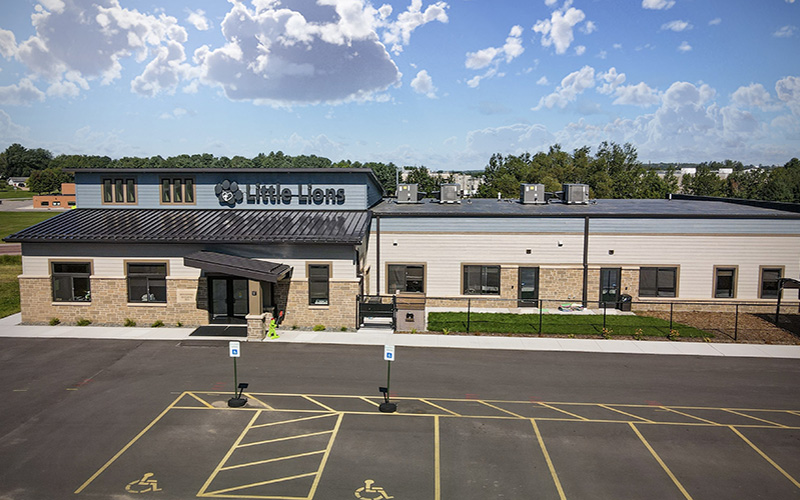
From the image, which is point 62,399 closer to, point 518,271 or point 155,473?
point 155,473

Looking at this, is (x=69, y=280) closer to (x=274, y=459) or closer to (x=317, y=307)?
(x=317, y=307)

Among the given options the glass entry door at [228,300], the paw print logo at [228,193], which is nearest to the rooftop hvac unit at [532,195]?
the paw print logo at [228,193]

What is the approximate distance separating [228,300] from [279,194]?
6614mm

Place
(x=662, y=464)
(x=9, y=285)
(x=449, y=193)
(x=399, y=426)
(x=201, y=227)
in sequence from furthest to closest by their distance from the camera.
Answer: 1. (x=9, y=285)
2. (x=449, y=193)
3. (x=201, y=227)
4. (x=399, y=426)
5. (x=662, y=464)

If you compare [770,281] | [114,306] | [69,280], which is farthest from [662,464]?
[69,280]

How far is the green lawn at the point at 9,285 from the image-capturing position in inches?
1206

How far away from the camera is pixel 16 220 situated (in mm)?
87500

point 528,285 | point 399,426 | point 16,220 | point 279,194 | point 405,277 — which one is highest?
point 279,194

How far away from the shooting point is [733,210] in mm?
33969

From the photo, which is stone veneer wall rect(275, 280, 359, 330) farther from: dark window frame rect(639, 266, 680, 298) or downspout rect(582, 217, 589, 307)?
dark window frame rect(639, 266, 680, 298)

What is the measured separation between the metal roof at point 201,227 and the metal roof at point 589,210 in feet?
11.0

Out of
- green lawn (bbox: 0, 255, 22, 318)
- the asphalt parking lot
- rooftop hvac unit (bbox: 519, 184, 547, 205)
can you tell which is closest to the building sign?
the asphalt parking lot

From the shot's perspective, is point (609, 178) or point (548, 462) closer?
point (548, 462)

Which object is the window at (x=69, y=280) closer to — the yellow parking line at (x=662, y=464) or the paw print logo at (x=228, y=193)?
the paw print logo at (x=228, y=193)
